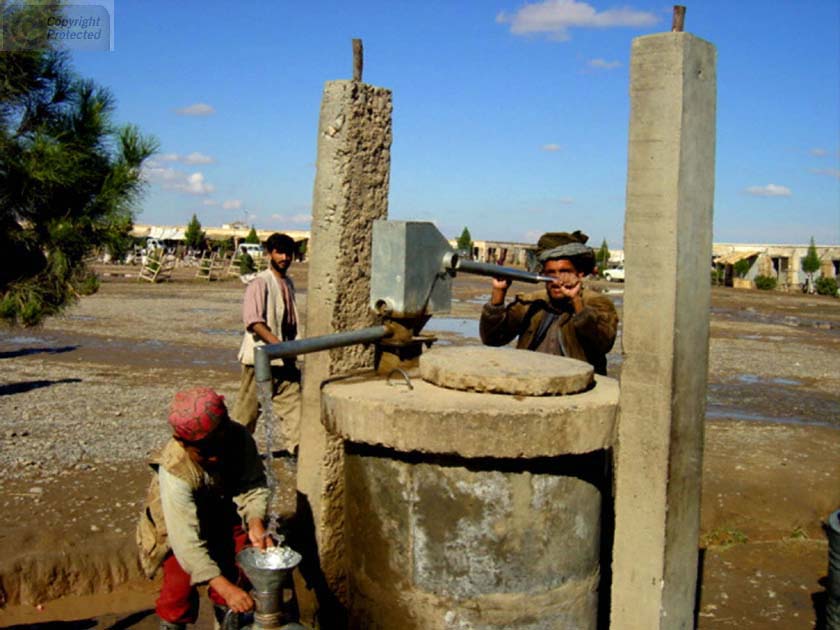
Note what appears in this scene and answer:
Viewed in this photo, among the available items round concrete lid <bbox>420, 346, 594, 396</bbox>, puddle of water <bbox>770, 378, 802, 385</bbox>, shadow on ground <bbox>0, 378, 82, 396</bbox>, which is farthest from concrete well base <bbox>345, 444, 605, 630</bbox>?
puddle of water <bbox>770, 378, 802, 385</bbox>

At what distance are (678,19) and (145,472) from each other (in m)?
5.15

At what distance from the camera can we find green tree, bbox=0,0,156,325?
6770 millimetres

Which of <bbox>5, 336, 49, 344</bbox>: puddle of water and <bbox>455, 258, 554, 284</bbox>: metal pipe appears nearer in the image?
<bbox>455, 258, 554, 284</bbox>: metal pipe

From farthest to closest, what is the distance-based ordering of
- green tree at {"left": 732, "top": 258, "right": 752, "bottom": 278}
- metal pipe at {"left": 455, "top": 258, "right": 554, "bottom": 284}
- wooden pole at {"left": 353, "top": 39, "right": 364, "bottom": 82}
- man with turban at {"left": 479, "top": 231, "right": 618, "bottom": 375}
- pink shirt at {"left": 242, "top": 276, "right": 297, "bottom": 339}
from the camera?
green tree at {"left": 732, "top": 258, "right": 752, "bottom": 278}
pink shirt at {"left": 242, "top": 276, "right": 297, "bottom": 339}
wooden pole at {"left": 353, "top": 39, "right": 364, "bottom": 82}
man with turban at {"left": 479, "top": 231, "right": 618, "bottom": 375}
metal pipe at {"left": 455, "top": 258, "right": 554, "bottom": 284}

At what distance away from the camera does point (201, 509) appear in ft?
12.0

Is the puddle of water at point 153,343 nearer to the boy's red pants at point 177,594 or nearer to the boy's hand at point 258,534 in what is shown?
the boy's red pants at point 177,594

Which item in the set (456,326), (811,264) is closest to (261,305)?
(456,326)

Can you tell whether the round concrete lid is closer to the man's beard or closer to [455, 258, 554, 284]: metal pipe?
[455, 258, 554, 284]: metal pipe

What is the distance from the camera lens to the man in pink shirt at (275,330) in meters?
5.90

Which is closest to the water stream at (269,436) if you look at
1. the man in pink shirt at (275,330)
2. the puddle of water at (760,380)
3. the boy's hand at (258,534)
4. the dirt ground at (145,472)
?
the boy's hand at (258,534)

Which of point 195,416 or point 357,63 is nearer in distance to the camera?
point 195,416

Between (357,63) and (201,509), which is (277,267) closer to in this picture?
(357,63)

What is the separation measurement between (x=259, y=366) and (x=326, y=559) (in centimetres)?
175

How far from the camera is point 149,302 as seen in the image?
24203mm
